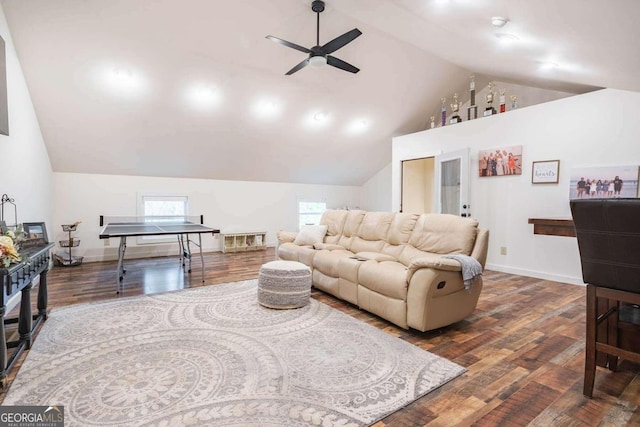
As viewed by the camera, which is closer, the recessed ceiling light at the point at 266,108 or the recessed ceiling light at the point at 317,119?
the recessed ceiling light at the point at 266,108

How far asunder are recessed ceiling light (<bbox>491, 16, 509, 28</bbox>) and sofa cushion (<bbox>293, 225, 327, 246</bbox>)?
299 cm

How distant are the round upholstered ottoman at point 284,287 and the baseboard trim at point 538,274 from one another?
3408 millimetres

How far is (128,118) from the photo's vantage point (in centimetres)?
479

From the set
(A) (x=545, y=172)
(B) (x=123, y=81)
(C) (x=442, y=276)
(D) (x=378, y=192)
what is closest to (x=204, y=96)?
(B) (x=123, y=81)

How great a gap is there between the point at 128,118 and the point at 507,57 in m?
5.22

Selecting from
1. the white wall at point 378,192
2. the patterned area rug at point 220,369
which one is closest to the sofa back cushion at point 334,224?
the patterned area rug at point 220,369

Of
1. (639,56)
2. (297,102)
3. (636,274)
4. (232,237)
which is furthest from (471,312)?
(232,237)

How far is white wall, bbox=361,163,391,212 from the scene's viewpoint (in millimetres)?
8516

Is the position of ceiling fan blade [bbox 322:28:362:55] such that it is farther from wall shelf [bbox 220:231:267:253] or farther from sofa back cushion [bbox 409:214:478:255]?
wall shelf [bbox 220:231:267:253]

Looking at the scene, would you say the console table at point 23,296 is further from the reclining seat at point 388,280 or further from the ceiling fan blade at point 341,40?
the ceiling fan blade at point 341,40

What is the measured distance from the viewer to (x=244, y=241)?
22.4ft

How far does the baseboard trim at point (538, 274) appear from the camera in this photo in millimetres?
4133

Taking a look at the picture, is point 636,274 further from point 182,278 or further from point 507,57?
point 182,278

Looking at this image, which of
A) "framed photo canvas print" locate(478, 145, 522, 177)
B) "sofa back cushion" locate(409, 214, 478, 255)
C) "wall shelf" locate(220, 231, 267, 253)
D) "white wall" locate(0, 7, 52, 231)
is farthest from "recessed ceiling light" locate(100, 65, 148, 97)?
"framed photo canvas print" locate(478, 145, 522, 177)
